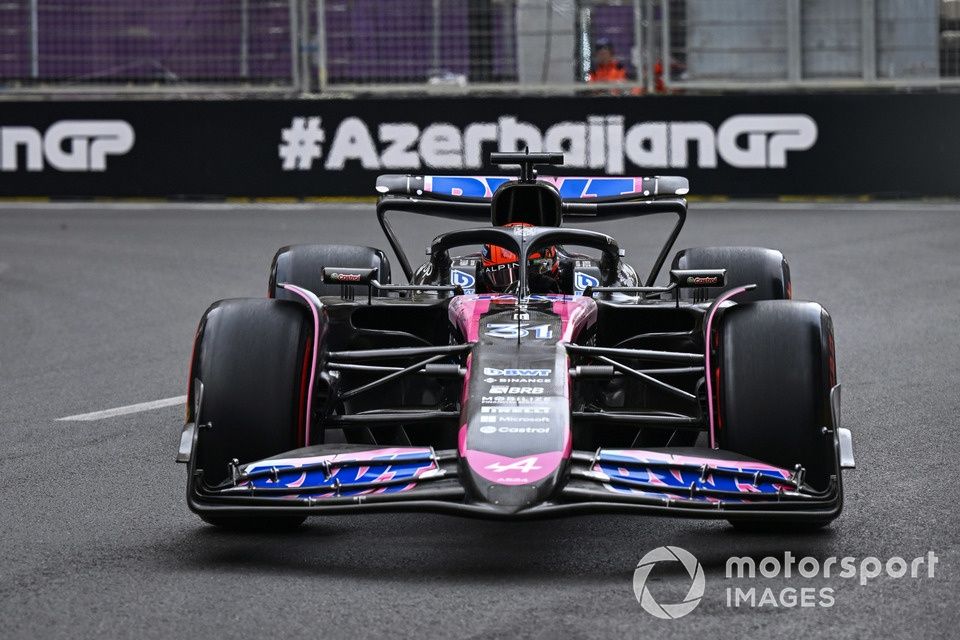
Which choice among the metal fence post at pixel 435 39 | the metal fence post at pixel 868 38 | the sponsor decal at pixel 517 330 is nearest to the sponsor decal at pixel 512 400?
the sponsor decal at pixel 517 330

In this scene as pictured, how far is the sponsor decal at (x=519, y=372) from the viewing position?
17.5 ft

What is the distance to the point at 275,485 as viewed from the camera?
5.09 meters

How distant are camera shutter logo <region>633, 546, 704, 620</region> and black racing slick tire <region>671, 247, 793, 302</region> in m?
2.65

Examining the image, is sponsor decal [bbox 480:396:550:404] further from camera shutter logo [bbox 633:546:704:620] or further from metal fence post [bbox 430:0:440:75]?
metal fence post [bbox 430:0:440:75]

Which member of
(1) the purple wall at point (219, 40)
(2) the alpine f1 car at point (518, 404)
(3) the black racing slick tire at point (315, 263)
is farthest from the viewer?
(1) the purple wall at point (219, 40)

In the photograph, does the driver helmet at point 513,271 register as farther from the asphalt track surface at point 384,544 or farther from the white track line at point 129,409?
the white track line at point 129,409

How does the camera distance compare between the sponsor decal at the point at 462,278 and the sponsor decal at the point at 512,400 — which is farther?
the sponsor decal at the point at 462,278

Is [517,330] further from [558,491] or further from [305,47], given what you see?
[305,47]

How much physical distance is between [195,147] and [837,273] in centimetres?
874

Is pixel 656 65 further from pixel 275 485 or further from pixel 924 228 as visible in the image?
pixel 275 485

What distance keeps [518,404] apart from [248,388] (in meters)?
0.91

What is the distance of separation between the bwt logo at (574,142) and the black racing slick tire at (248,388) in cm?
1265

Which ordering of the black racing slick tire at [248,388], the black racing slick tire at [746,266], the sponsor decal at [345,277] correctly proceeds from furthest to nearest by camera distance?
the black racing slick tire at [746,266] → the sponsor decal at [345,277] → the black racing slick tire at [248,388]

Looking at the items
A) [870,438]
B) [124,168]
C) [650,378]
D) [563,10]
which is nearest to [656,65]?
[563,10]
